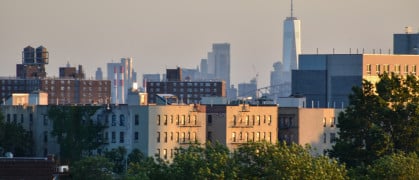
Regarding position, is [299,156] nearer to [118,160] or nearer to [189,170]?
[189,170]

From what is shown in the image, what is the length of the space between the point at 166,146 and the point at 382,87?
63.6 m

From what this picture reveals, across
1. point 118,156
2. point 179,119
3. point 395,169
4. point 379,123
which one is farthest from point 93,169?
point 395,169

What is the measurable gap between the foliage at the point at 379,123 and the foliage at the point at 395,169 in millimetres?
14775

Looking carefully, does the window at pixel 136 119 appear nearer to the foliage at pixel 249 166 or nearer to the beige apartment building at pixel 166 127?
the beige apartment building at pixel 166 127

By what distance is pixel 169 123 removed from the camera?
197m

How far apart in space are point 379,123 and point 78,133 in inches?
2712

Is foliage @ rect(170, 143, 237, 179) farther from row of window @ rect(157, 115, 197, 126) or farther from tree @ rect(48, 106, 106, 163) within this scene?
tree @ rect(48, 106, 106, 163)

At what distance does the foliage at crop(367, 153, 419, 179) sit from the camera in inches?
4277

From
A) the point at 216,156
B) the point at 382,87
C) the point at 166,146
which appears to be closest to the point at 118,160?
the point at 166,146

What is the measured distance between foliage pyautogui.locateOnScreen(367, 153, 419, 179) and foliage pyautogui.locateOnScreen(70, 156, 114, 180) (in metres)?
48.4

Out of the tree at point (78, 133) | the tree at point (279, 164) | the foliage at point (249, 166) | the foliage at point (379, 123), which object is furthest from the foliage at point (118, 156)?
the tree at point (279, 164)

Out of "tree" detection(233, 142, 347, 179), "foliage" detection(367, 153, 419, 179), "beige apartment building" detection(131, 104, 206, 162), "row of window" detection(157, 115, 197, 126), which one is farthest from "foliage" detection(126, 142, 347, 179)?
"row of window" detection(157, 115, 197, 126)

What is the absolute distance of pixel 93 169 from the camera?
530 feet

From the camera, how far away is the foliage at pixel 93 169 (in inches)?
6250
